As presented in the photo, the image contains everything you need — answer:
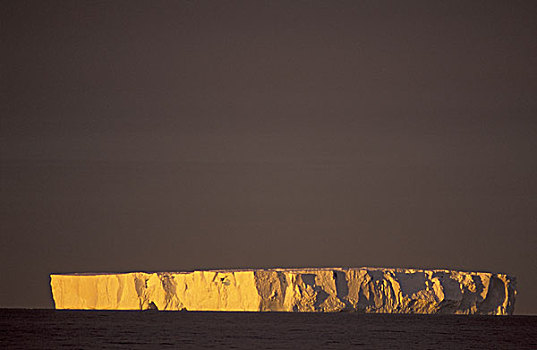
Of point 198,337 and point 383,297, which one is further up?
point 383,297

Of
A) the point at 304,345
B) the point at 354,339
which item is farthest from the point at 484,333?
the point at 304,345

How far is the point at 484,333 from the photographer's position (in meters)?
45.8

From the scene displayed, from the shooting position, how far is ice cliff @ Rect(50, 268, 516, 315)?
166 feet

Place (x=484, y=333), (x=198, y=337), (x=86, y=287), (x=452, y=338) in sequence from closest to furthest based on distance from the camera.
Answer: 1. (x=198, y=337)
2. (x=452, y=338)
3. (x=484, y=333)
4. (x=86, y=287)

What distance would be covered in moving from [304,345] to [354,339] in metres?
5.46

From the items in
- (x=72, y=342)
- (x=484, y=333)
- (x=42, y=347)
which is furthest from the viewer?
(x=484, y=333)

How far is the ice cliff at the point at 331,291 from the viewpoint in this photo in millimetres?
50469

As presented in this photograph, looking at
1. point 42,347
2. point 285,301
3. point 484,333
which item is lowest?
point 42,347

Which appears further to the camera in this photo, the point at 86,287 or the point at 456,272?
the point at 86,287

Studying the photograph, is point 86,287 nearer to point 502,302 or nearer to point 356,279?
point 356,279

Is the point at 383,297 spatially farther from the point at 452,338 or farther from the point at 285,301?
the point at 452,338

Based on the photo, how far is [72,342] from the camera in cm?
3384

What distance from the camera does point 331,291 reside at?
50.5 m

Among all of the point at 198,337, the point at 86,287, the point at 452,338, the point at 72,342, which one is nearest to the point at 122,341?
the point at 72,342
